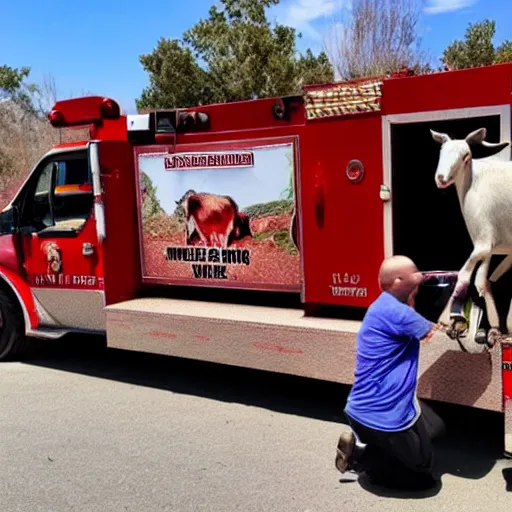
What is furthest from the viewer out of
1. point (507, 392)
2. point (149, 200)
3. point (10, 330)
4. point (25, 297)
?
point (10, 330)

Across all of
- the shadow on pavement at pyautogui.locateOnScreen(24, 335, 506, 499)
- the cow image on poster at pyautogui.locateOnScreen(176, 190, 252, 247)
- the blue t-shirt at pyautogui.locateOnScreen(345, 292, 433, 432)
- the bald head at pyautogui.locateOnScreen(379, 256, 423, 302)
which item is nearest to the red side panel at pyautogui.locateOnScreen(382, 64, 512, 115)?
the bald head at pyautogui.locateOnScreen(379, 256, 423, 302)

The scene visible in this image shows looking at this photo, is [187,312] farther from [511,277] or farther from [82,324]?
[511,277]

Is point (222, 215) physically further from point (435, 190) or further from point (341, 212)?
point (435, 190)

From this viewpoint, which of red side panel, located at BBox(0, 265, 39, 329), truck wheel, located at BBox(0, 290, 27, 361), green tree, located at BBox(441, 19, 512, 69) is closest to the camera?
red side panel, located at BBox(0, 265, 39, 329)

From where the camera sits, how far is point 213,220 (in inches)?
232

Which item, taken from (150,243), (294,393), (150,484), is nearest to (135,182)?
(150,243)

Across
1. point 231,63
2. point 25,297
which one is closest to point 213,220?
point 25,297

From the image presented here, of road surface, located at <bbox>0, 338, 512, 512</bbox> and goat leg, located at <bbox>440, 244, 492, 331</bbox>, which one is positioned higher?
goat leg, located at <bbox>440, 244, 492, 331</bbox>

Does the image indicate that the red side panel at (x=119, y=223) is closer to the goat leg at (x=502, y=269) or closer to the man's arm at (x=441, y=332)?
the man's arm at (x=441, y=332)

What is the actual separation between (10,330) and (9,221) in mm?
1069

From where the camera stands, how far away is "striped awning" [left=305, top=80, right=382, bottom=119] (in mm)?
4660

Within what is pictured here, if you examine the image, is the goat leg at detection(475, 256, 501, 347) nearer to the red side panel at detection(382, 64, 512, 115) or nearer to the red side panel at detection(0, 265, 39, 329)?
the red side panel at detection(382, 64, 512, 115)

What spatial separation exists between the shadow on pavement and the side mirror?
140cm

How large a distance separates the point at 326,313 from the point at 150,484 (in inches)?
72.3
